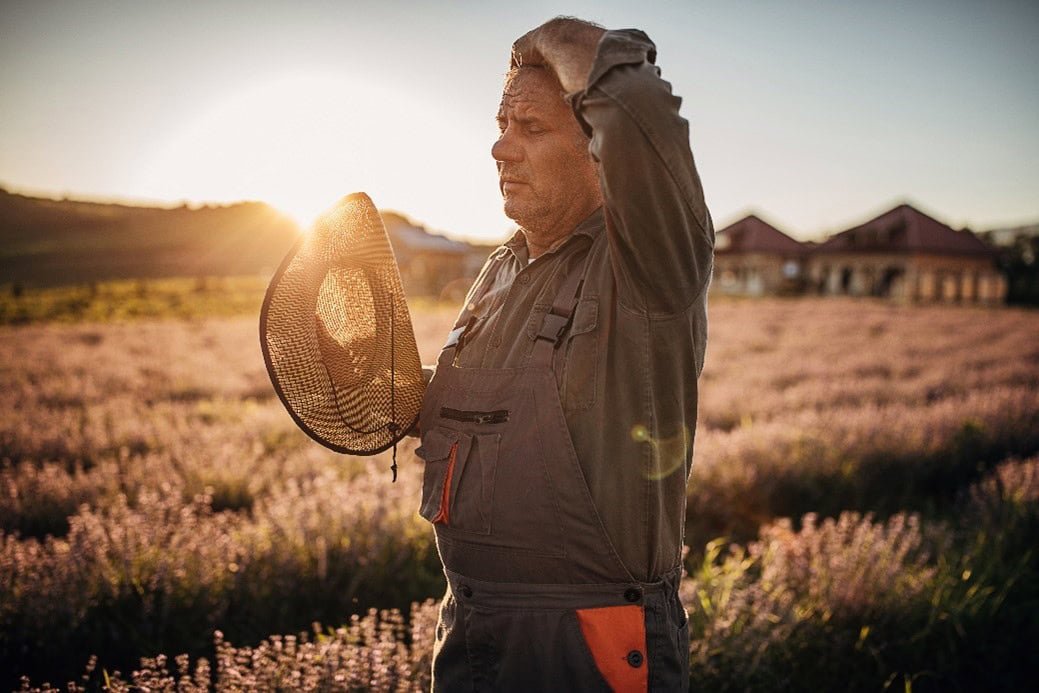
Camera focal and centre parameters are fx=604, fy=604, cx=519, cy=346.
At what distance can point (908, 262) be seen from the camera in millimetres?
43781

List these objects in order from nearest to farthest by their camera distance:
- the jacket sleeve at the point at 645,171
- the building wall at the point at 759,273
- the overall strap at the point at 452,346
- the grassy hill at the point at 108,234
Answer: the jacket sleeve at the point at 645,171
the overall strap at the point at 452,346
the grassy hill at the point at 108,234
the building wall at the point at 759,273

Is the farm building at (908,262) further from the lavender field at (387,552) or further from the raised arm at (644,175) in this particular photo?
the raised arm at (644,175)

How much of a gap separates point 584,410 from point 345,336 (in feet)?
3.16

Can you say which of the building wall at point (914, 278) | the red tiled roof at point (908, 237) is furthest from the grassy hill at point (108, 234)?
the red tiled roof at point (908, 237)

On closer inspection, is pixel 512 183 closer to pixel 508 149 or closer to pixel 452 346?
pixel 508 149

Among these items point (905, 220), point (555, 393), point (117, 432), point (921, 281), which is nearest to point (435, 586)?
point (555, 393)

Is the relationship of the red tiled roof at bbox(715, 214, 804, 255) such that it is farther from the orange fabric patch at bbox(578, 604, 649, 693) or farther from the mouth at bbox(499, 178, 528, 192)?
the orange fabric patch at bbox(578, 604, 649, 693)

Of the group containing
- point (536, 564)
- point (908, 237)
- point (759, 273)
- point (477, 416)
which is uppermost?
point (908, 237)

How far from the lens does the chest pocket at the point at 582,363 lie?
5.21ft

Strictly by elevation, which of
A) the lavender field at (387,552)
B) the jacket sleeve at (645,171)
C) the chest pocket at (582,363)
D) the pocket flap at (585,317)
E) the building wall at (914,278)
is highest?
the building wall at (914,278)

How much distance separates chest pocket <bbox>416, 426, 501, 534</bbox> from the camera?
5.44ft

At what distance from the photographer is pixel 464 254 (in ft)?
176

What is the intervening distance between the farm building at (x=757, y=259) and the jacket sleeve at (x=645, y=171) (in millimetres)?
51357

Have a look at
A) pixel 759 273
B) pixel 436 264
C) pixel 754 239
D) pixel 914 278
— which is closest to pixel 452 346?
pixel 436 264
